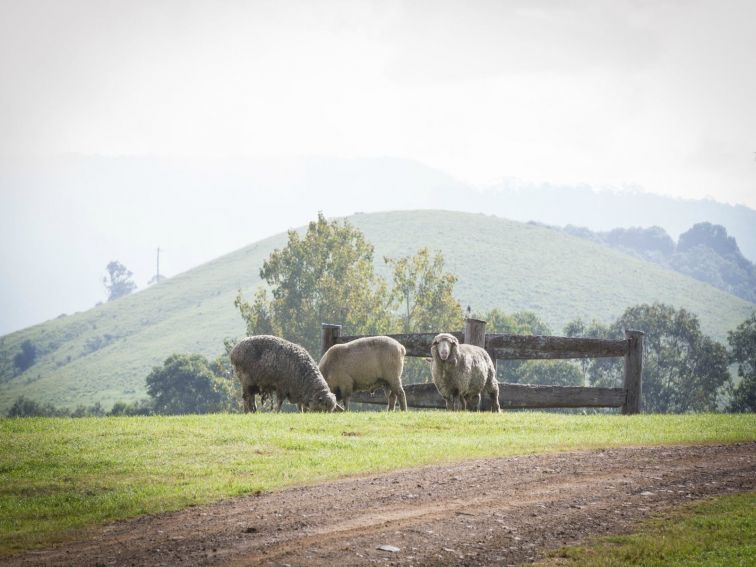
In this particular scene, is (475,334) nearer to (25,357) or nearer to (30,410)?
(30,410)

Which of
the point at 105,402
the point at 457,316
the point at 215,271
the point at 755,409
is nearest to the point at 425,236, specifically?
the point at 215,271

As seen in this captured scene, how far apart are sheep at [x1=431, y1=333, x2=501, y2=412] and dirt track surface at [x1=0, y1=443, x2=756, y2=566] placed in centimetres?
563

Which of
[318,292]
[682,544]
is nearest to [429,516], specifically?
[682,544]

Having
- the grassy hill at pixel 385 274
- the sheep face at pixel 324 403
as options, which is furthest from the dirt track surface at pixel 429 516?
the grassy hill at pixel 385 274

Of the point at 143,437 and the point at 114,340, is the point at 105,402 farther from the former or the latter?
the point at 143,437

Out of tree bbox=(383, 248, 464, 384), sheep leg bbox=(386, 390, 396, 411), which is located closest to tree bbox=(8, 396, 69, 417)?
tree bbox=(383, 248, 464, 384)

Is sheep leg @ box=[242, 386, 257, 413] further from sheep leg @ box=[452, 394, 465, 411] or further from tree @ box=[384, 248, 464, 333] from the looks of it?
tree @ box=[384, 248, 464, 333]

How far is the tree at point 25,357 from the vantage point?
144 m

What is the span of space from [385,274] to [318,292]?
207 ft

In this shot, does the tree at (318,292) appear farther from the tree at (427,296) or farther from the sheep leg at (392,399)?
the sheep leg at (392,399)

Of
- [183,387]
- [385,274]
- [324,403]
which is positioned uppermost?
[385,274]

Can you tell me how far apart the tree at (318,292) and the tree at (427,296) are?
1795mm

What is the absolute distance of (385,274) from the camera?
13712cm

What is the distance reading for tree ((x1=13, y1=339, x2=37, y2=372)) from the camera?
14355 centimetres
